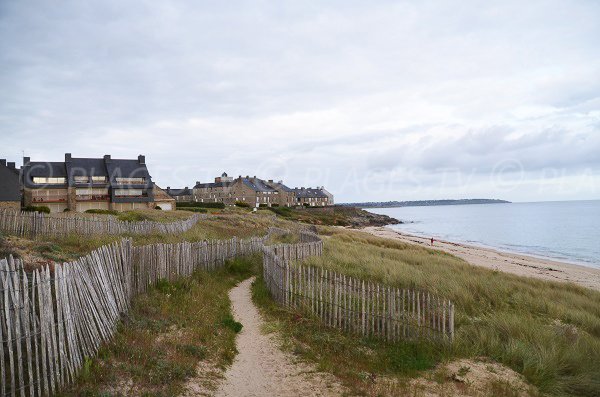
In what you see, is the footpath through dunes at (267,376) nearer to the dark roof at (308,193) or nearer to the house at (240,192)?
the house at (240,192)

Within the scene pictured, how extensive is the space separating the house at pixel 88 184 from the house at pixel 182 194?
54647mm

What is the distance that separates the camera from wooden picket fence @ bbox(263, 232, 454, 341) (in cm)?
883

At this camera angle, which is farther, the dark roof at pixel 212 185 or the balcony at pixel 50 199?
the dark roof at pixel 212 185

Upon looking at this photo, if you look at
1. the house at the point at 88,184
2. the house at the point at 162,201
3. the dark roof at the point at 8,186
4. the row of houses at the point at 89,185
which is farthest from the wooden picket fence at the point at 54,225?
the house at the point at 162,201

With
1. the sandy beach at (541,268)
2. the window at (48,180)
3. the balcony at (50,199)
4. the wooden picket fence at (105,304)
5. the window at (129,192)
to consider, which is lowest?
the sandy beach at (541,268)

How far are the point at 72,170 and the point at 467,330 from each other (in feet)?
198

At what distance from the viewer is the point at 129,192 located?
2319 inches

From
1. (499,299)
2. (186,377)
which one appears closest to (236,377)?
(186,377)

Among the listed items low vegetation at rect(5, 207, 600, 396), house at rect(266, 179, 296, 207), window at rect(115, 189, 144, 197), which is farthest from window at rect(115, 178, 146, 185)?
house at rect(266, 179, 296, 207)

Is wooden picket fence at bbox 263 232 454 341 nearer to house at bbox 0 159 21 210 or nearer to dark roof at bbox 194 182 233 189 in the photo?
house at bbox 0 159 21 210

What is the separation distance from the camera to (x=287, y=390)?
6.93 metres

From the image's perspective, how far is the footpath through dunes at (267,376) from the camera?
683cm

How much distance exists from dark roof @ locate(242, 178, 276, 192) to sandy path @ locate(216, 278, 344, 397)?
94622mm

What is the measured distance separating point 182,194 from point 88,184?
60.4 metres
